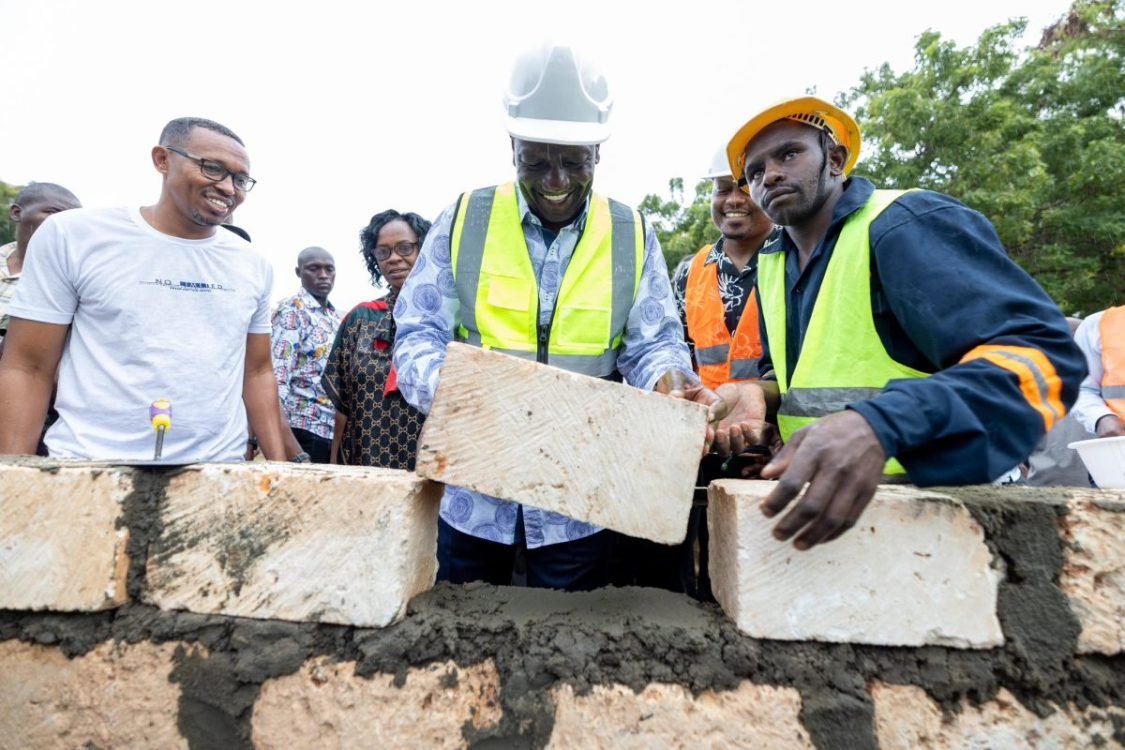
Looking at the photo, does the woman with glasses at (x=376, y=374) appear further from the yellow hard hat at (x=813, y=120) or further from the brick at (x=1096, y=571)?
the brick at (x=1096, y=571)

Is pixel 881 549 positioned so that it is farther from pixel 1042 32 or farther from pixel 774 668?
pixel 1042 32

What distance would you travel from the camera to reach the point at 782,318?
6.70ft

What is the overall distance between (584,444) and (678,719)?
611 mm

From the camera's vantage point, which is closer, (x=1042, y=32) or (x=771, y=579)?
(x=771, y=579)

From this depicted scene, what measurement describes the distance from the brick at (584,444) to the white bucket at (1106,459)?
179cm

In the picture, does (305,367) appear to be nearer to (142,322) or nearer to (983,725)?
(142,322)

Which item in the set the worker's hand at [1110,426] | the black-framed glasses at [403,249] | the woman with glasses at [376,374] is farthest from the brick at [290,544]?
the worker's hand at [1110,426]

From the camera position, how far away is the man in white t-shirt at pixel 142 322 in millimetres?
2248

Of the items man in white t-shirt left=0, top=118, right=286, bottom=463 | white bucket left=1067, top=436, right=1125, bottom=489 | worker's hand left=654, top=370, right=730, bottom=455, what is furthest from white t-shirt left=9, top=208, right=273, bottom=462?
white bucket left=1067, top=436, right=1125, bottom=489

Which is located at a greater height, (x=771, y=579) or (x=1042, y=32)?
(x=1042, y=32)

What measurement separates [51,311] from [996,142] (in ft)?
38.3

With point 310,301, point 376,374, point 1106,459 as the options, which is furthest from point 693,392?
point 310,301

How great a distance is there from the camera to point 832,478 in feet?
3.82

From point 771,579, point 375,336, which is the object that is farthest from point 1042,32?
point 771,579
